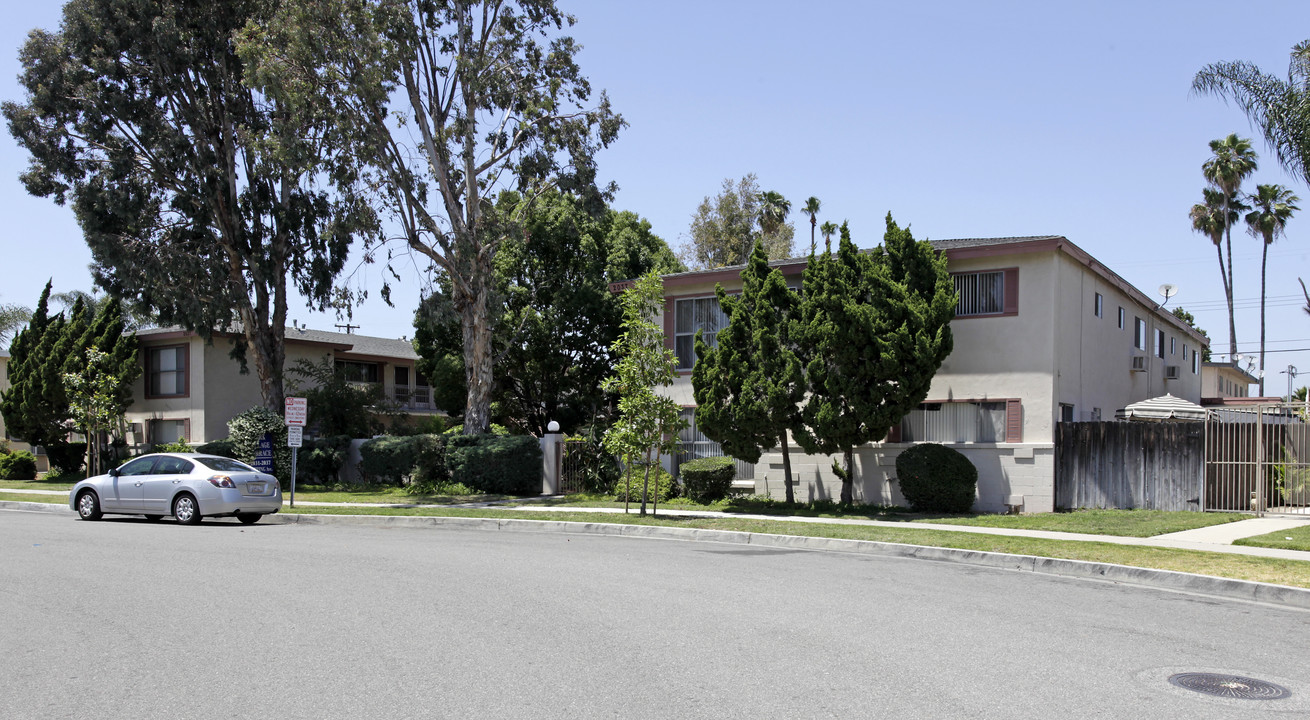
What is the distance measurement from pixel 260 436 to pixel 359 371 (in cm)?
1214

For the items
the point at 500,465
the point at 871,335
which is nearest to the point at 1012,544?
the point at 871,335

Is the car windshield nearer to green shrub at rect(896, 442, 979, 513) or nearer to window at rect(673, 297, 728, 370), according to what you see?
window at rect(673, 297, 728, 370)

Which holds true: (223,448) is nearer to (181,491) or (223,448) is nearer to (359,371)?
(359,371)

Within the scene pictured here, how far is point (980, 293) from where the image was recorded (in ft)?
70.0

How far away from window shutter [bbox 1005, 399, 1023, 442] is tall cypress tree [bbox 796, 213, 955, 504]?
6.56ft

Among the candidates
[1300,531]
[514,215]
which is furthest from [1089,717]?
[514,215]

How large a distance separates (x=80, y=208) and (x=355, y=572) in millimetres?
24336

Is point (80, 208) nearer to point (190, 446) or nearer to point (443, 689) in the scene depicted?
point (190, 446)

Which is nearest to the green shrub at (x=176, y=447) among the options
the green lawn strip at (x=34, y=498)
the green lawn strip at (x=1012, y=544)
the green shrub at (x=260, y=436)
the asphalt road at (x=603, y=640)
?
the green shrub at (x=260, y=436)

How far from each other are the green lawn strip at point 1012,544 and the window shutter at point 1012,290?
6103mm

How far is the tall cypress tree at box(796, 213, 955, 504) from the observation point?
19.6 metres

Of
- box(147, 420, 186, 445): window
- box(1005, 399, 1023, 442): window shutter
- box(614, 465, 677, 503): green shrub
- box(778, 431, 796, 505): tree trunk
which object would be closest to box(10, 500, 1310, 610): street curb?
box(614, 465, 677, 503): green shrub

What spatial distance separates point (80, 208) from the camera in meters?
30.1

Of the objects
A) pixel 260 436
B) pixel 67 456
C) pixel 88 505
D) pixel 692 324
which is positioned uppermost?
pixel 692 324
